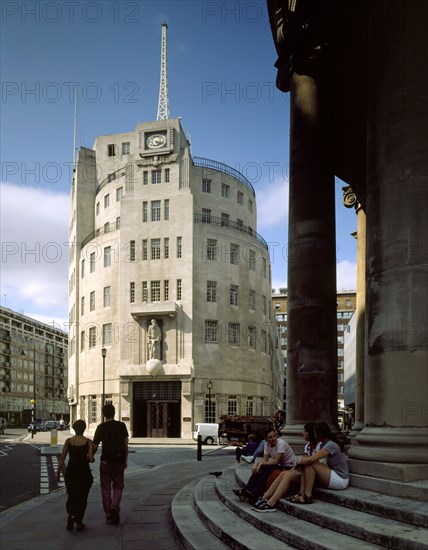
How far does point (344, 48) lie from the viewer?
46.7ft

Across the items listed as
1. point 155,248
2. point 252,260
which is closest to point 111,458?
point 155,248

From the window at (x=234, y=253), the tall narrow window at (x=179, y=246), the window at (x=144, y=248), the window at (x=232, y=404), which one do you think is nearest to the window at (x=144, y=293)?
the window at (x=144, y=248)

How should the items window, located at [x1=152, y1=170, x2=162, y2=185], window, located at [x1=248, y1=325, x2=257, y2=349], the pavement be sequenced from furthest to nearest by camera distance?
window, located at [x1=248, y1=325, x2=257, y2=349]
window, located at [x1=152, y1=170, x2=162, y2=185]
the pavement

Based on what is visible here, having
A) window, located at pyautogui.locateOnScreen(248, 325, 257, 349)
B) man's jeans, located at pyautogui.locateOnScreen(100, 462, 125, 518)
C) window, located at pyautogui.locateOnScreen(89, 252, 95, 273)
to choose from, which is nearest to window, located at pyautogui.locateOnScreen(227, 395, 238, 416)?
window, located at pyautogui.locateOnScreen(248, 325, 257, 349)

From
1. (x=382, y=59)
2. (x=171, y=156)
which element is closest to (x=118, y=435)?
(x=382, y=59)

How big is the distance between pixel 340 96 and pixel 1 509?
480 inches

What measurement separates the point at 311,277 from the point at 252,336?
145 ft

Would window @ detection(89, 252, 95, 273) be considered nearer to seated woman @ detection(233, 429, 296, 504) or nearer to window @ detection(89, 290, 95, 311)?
window @ detection(89, 290, 95, 311)

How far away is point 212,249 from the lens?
5516 cm

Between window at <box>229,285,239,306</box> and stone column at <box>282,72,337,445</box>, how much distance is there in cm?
4197

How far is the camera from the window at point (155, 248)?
54463 mm

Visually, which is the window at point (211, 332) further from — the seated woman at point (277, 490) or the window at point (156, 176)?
the seated woman at point (277, 490)

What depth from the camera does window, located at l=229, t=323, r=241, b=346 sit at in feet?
180

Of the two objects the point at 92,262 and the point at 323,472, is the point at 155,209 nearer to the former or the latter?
the point at 92,262
